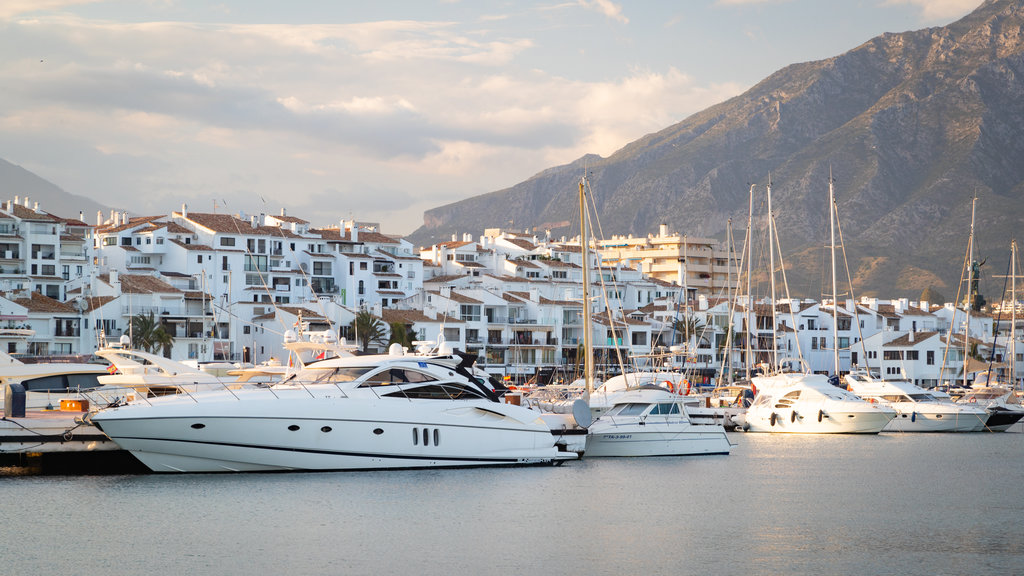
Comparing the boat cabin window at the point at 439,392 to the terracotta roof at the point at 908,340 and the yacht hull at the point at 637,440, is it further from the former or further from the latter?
the terracotta roof at the point at 908,340

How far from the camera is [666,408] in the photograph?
4519 cm

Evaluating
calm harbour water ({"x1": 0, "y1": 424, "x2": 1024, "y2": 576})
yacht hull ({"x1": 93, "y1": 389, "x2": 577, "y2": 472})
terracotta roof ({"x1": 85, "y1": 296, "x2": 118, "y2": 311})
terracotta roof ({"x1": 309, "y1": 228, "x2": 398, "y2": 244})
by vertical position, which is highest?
terracotta roof ({"x1": 309, "y1": 228, "x2": 398, "y2": 244})

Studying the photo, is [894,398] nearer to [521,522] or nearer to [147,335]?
[521,522]

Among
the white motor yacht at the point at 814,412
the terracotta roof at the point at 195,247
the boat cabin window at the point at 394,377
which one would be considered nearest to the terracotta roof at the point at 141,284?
the terracotta roof at the point at 195,247

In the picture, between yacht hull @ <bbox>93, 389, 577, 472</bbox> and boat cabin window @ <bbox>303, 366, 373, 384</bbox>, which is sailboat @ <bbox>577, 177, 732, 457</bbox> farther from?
boat cabin window @ <bbox>303, 366, 373, 384</bbox>

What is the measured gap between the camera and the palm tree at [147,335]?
86.9 m

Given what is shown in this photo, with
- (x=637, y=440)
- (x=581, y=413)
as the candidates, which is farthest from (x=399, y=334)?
(x=581, y=413)

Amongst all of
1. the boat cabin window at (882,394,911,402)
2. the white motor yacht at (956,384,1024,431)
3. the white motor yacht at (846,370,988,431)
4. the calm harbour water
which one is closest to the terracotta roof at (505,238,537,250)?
the white motor yacht at (956,384,1024,431)

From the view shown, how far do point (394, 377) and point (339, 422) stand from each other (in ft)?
6.86

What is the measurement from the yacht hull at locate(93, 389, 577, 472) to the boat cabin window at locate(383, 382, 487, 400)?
0.20 meters

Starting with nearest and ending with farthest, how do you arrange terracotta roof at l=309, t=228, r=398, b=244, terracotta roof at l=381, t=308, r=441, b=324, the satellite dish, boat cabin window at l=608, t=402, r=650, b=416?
the satellite dish < boat cabin window at l=608, t=402, r=650, b=416 < terracotta roof at l=381, t=308, r=441, b=324 < terracotta roof at l=309, t=228, r=398, b=244

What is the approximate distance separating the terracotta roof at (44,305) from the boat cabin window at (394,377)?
56492 mm

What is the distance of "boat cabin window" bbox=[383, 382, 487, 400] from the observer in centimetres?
3634

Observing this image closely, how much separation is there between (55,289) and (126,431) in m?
65.8
